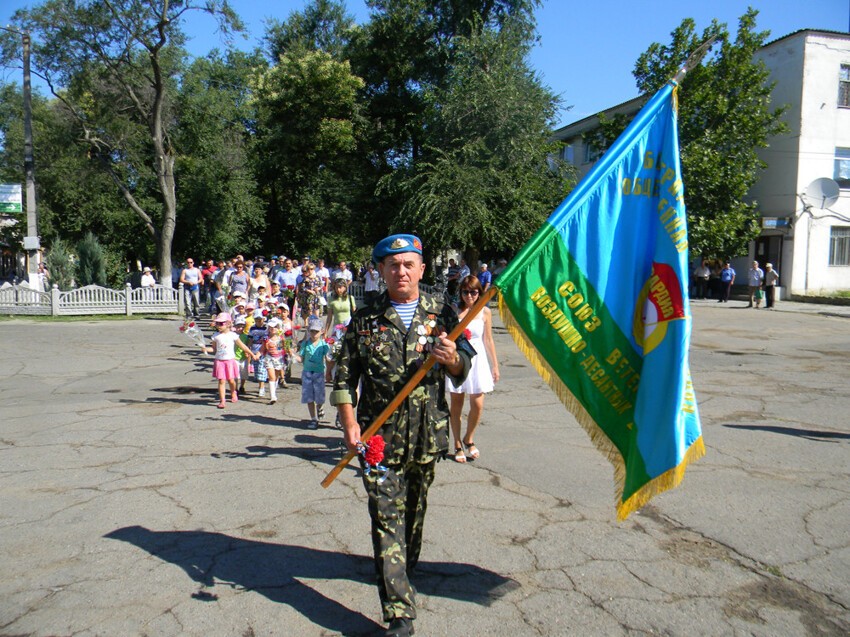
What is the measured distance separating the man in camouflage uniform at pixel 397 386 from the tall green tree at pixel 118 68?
23.5 m

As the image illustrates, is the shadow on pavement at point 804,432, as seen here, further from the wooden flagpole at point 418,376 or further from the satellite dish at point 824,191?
the satellite dish at point 824,191

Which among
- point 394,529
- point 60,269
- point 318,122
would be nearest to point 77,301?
point 60,269

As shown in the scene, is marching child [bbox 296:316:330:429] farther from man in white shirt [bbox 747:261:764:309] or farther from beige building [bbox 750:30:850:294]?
beige building [bbox 750:30:850:294]

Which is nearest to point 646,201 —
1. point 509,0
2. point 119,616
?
point 119,616

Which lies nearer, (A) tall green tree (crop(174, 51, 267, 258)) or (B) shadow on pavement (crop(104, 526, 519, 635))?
(B) shadow on pavement (crop(104, 526, 519, 635))

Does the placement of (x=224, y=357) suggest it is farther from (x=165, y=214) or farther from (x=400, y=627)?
(x=165, y=214)

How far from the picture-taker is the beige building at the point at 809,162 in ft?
87.1

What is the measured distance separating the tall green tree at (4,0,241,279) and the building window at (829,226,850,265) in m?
24.1

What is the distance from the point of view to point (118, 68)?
2528 cm

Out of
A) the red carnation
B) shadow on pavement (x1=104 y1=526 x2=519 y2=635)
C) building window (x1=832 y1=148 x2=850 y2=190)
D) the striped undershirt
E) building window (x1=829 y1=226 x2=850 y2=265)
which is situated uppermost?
building window (x1=832 y1=148 x2=850 y2=190)

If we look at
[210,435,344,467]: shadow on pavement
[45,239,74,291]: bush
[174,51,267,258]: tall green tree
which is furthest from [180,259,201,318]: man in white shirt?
[210,435,344,467]: shadow on pavement

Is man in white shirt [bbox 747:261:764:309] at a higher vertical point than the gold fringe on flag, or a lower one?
higher

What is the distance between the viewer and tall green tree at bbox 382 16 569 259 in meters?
22.9

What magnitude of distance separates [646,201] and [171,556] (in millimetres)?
3478
